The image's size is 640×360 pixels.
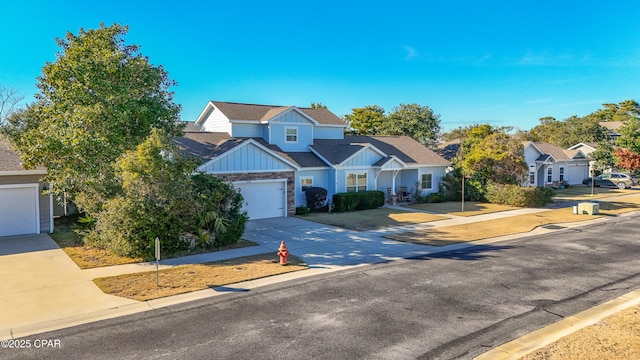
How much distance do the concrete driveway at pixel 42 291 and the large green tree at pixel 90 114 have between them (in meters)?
2.75

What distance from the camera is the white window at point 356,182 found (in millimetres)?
27781

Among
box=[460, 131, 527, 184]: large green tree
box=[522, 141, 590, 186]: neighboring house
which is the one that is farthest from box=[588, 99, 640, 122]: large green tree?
box=[460, 131, 527, 184]: large green tree

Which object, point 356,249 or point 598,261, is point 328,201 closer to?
point 356,249

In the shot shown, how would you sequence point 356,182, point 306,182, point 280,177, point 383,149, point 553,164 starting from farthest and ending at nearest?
point 553,164, point 383,149, point 356,182, point 306,182, point 280,177

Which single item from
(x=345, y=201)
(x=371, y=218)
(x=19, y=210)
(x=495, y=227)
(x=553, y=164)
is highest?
(x=553, y=164)

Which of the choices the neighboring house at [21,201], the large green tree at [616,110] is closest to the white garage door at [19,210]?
the neighboring house at [21,201]

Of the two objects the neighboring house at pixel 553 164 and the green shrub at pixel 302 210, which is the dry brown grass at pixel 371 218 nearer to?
the green shrub at pixel 302 210

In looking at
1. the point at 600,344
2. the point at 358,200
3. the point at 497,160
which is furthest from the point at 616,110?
the point at 600,344

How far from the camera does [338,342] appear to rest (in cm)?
780

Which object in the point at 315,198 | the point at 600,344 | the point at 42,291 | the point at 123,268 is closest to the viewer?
the point at 600,344

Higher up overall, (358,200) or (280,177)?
(280,177)

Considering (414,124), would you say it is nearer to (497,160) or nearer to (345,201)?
(497,160)

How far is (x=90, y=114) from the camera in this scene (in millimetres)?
15922

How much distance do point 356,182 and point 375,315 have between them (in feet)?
63.0
